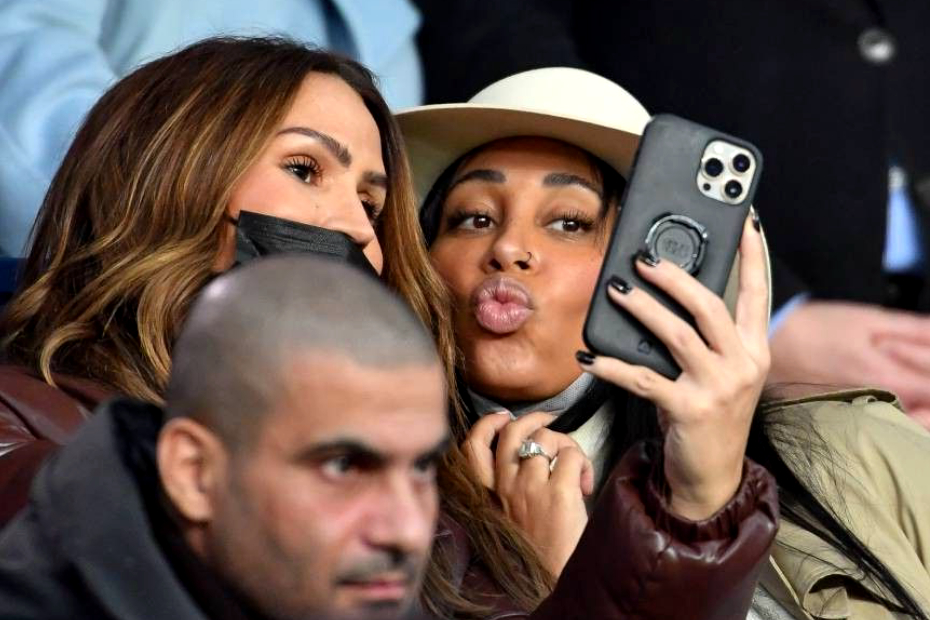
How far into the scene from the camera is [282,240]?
2.11m

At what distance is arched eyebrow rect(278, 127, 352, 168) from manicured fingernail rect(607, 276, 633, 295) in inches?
27.3

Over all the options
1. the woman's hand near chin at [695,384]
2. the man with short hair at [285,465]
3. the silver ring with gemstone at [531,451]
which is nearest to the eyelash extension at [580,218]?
the silver ring with gemstone at [531,451]

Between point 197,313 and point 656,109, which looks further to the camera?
point 656,109

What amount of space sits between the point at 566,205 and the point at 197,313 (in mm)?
1338

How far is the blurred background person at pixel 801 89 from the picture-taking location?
3.31 m

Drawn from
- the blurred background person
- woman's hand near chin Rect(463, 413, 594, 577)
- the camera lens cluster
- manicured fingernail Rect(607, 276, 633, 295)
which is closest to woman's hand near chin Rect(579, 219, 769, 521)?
manicured fingernail Rect(607, 276, 633, 295)

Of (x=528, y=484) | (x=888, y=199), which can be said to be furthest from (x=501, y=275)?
(x=888, y=199)

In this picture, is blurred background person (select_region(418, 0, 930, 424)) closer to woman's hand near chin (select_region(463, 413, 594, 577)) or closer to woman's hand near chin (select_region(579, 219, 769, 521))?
woman's hand near chin (select_region(463, 413, 594, 577))

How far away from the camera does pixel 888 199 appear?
11.0 ft

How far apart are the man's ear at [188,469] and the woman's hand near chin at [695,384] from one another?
0.45 meters

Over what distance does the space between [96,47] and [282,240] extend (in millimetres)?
1040

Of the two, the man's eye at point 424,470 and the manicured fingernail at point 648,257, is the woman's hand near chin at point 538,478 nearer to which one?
the manicured fingernail at point 648,257

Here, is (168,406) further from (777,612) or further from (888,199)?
(888,199)

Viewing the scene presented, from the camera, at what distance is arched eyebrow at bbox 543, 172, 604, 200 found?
8.75 feet
